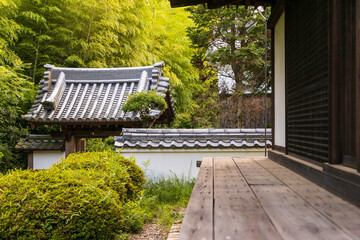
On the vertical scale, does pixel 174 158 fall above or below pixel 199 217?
below

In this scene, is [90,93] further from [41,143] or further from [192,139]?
[192,139]

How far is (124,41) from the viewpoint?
33.4 feet

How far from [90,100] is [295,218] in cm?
741

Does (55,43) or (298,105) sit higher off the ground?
(55,43)

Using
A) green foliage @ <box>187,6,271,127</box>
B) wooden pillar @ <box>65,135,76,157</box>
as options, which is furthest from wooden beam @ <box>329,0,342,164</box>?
green foliage @ <box>187,6,271,127</box>

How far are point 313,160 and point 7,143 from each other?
780 cm

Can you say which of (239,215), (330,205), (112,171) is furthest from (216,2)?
(239,215)

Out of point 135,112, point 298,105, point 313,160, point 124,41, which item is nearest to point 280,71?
point 298,105

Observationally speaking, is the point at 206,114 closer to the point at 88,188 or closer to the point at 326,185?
the point at 88,188

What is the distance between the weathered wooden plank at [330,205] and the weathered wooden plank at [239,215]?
23cm

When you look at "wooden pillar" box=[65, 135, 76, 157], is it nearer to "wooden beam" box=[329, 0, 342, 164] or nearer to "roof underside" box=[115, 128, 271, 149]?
"roof underside" box=[115, 128, 271, 149]

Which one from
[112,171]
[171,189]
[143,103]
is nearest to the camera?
[112,171]

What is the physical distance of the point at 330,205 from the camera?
137 centimetres

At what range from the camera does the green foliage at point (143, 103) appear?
6.65 metres
